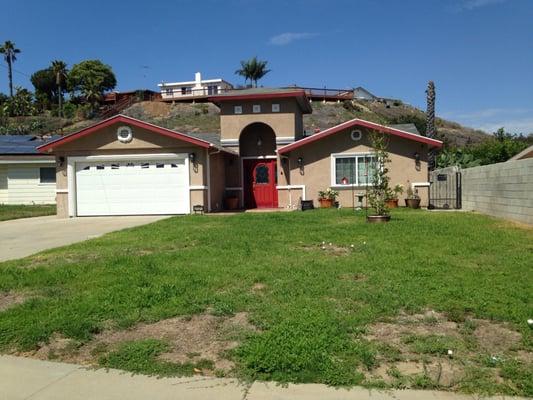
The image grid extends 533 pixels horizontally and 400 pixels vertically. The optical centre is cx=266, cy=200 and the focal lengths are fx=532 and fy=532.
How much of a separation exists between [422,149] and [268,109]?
675cm

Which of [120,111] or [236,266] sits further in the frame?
[120,111]

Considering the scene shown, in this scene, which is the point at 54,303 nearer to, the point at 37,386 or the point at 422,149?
the point at 37,386

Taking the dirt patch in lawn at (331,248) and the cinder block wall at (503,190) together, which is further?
the cinder block wall at (503,190)

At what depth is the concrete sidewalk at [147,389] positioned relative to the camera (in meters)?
3.95

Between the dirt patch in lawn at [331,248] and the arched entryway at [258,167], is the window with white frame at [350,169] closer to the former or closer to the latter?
the arched entryway at [258,167]

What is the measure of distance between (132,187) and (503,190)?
13.1 metres

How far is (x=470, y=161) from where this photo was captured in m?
31.0

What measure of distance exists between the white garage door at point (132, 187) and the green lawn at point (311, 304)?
961 centimetres

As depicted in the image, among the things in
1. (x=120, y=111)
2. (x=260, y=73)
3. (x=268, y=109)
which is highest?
(x=260, y=73)

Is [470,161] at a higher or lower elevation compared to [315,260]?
higher

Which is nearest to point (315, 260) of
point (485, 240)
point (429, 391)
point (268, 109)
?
point (485, 240)

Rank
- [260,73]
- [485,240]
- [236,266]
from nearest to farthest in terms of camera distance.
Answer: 1. [236,266]
2. [485,240]
3. [260,73]

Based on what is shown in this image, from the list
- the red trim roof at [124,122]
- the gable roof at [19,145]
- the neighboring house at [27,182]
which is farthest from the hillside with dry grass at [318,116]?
the red trim roof at [124,122]

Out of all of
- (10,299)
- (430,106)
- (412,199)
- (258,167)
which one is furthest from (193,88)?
(10,299)
